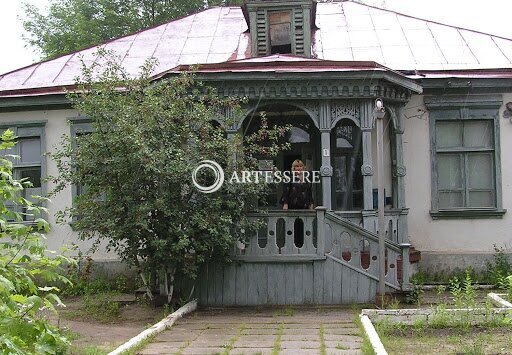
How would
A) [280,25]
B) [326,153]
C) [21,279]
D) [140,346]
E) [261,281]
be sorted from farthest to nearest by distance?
[280,25] < [326,153] < [261,281] < [140,346] < [21,279]

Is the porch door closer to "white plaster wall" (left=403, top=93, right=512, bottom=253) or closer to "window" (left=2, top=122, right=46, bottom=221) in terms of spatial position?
"white plaster wall" (left=403, top=93, right=512, bottom=253)

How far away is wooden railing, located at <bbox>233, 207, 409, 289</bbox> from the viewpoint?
10.2m

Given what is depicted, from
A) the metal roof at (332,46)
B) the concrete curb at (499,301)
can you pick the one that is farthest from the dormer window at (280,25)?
the concrete curb at (499,301)

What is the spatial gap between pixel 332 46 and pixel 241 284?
6.27 meters

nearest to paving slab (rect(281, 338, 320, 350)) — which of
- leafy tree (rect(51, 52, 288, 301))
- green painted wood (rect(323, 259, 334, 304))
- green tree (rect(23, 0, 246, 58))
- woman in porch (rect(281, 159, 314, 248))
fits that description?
leafy tree (rect(51, 52, 288, 301))

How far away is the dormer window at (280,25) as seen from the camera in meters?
13.7

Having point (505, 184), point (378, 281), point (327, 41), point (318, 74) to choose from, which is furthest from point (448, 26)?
point (378, 281)

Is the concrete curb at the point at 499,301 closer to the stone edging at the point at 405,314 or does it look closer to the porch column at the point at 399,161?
the stone edging at the point at 405,314

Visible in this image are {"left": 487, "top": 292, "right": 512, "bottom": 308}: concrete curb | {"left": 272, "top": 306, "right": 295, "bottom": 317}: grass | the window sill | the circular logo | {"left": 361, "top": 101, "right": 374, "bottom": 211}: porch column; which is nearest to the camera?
{"left": 487, "top": 292, "right": 512, "bottom": 308}: concrete curb

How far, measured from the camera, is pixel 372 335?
24.0ft

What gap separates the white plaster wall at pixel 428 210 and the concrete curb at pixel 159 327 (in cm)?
499

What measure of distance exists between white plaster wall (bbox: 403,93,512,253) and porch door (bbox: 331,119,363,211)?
105 centimetres

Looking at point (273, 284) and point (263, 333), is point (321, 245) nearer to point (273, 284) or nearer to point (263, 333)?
point (273, 284)

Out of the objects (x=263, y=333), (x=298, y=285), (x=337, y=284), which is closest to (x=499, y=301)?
(x=337, y=284)
